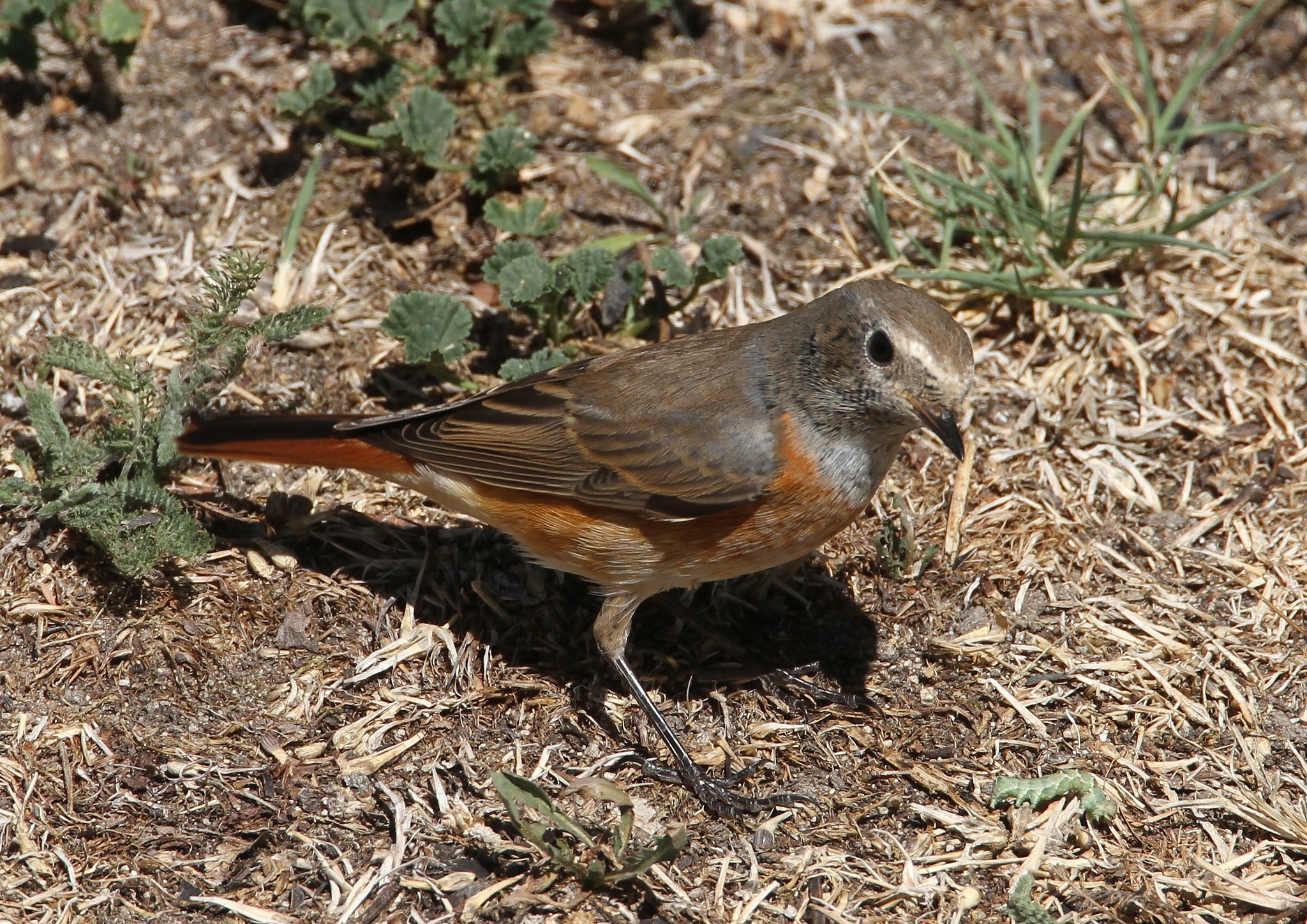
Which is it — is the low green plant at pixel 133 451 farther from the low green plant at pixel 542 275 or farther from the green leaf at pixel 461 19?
the green leaf at pixel 461 19

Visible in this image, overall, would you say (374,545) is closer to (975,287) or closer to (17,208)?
A: (17,208)

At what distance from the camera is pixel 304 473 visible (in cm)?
575

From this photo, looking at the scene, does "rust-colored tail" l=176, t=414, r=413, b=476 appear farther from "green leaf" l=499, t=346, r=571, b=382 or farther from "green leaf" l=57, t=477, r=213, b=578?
"green leaf" l=499, t=346, r=571, b=382

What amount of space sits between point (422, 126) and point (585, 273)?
1.25 metres

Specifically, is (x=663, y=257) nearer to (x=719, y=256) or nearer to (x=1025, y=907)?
(x=719, y=256)

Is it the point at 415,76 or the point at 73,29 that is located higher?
the point at 73,29

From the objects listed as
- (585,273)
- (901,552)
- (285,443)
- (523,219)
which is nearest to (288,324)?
(285,443)

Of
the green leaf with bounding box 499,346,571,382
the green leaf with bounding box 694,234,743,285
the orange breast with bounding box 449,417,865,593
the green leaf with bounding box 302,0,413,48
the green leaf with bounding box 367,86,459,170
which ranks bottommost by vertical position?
the orange breast with bounding box 449,417,865,593

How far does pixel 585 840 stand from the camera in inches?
165

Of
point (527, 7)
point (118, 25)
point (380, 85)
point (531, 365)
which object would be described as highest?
point (118, 25)

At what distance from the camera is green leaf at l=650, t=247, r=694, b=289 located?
19.0ft

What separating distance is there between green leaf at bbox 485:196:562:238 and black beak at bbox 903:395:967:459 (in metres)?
2.41

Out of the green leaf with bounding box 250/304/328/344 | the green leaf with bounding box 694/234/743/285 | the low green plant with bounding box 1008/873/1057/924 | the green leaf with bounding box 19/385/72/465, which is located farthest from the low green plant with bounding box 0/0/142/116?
the low green plant with bounding box 1008/873/1057/924

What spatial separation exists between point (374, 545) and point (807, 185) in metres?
3.04
